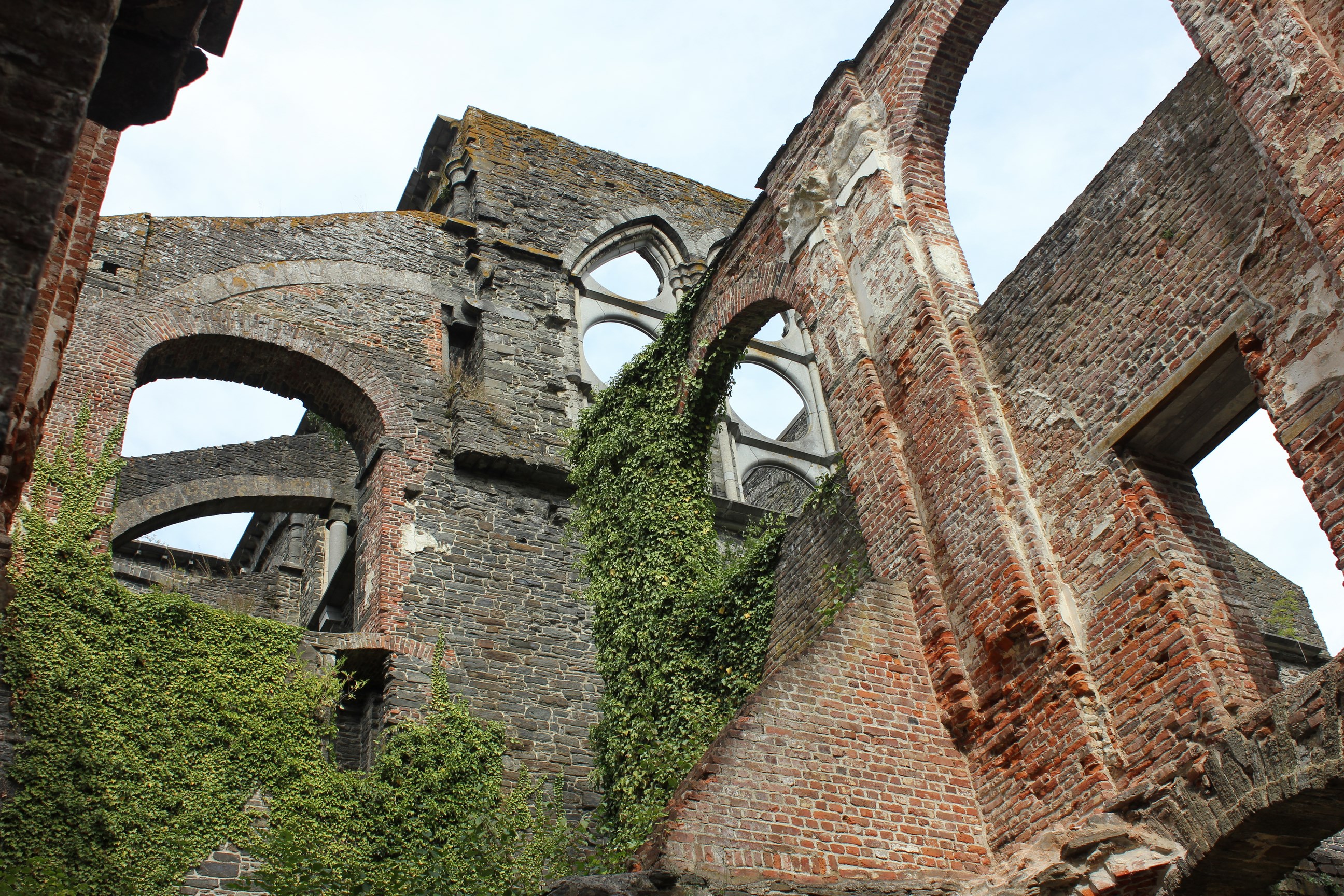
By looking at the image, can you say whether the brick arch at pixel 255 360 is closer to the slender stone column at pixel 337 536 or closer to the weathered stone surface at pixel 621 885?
the slender stone column at pixel 337 536

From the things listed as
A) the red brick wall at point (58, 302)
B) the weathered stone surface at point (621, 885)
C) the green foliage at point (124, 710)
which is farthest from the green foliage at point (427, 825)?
the red brick wall at point (58, 302)

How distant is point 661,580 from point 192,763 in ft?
11.8

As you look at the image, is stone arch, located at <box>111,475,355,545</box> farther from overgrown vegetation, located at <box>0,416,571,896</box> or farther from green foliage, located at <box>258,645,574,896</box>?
green foliage, located at <box>258,645,574,896</box>

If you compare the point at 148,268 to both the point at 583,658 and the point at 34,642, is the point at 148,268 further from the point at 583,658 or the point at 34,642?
the point at 583,658

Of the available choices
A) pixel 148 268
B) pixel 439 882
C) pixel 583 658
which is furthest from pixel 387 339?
pixel 439 882

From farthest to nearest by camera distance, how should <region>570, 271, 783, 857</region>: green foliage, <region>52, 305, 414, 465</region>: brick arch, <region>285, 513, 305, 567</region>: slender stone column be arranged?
<region>285, 513, 305, 567</region>: slender stone column < <region>52, 305, 414, 465</region>: brick arch < <region>570, 271, 783, 857</region>: green foliage

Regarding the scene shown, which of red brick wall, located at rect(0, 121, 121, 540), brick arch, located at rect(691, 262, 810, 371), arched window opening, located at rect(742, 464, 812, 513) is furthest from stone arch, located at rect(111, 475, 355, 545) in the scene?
red brick wall, located at rect(0, 121, 121, 540)

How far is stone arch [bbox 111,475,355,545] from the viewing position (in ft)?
41.5

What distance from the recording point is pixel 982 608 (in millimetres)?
6211

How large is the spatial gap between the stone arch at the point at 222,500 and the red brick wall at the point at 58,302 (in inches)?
335

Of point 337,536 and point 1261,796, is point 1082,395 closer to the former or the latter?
point 1261,796

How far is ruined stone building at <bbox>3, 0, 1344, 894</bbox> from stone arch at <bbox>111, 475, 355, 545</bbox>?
6.42 feet

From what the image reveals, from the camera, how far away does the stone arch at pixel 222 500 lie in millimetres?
12648

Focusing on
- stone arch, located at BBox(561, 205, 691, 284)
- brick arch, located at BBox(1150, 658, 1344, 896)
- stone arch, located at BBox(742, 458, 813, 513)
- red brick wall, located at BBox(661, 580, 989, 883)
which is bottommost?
brick arch, located at BBox(1150, 658, 1344, 896)
